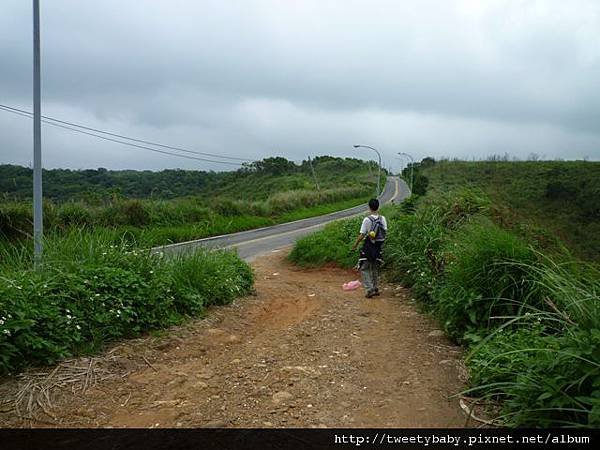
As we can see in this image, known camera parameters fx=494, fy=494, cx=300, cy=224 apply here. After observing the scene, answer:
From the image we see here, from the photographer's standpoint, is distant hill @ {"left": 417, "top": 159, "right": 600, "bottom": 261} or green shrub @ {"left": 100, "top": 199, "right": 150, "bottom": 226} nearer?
distant hill @ {"left": 417, "top": 159, "right": 600, "bottom": 261}

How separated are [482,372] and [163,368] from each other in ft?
9.24

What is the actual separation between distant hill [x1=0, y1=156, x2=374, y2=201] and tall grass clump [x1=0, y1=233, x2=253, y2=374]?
14.4m

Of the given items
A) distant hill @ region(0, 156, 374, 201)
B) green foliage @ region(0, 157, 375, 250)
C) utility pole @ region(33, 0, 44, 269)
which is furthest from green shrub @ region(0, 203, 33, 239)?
Result: utility pole @ region(33, 0, 44, 269)

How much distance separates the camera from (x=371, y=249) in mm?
7957

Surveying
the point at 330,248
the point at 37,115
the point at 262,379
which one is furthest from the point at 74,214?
the point at 262,379

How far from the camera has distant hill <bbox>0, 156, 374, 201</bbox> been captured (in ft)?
99.2

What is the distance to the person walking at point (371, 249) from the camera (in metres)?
7.98

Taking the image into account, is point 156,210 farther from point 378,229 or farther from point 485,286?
point 485,286

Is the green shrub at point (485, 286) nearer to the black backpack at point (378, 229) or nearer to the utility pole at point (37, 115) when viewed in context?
the black backpack at point (378, 229)

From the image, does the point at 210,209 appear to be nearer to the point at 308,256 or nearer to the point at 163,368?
the point at 308,256

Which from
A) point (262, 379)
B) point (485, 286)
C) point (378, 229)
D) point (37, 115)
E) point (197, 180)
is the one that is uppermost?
point (37, 115)

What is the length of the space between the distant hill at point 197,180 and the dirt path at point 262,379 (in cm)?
1578

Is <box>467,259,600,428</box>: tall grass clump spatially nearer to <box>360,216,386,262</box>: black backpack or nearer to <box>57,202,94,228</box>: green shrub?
<box>360,216,386,262</box>: black backpack

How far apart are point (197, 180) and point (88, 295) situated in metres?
59.8
